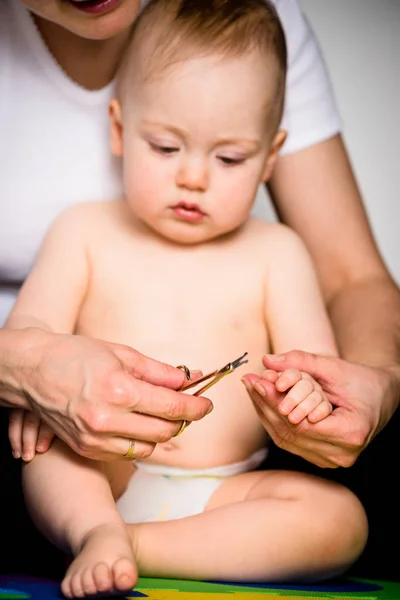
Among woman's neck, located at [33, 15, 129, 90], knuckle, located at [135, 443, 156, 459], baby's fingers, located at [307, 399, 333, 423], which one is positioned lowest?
knuckle, located at [135, 443, 156, 459]

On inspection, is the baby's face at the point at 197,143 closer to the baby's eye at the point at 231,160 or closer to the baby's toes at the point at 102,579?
the baby's eye at the point at 231,160

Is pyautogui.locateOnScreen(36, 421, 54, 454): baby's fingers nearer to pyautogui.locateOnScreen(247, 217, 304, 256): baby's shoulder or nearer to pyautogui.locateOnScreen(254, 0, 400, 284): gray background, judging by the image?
pyautogui.locateOnScreen(247, 217, 304, 256): baby's shoulder

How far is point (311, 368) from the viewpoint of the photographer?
1.15 metres

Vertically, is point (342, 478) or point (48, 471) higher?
point (48, 471)

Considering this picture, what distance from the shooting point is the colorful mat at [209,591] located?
0.95 meters

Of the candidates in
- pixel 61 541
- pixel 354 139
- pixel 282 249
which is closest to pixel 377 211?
pixel 354 139

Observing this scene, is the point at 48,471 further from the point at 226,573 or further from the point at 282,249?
the point at 282,249

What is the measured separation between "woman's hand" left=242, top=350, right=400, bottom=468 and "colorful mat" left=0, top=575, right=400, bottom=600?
0.17 meters

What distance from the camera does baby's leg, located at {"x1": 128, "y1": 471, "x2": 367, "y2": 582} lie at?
109cm

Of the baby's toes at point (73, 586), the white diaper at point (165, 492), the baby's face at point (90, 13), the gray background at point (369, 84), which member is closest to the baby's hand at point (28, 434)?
the white diaper at point (165, 492)

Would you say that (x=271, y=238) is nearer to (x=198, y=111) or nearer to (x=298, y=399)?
(x=198, y=111)

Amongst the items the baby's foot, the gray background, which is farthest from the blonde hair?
the gray background

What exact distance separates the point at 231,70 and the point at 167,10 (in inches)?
6.2

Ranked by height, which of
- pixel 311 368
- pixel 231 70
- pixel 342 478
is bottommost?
pixel 342 478
